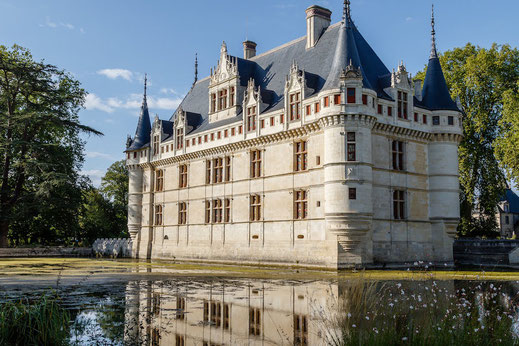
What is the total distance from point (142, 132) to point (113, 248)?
33.7 feet

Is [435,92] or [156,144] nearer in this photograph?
[435,92]

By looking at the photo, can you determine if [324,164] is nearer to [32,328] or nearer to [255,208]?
[255,208]

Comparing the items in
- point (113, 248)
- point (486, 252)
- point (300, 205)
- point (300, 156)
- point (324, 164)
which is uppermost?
point (300, 156)

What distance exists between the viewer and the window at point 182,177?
127 feet

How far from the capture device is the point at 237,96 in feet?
115

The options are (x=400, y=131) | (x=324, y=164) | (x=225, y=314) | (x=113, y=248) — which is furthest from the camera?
(x=113, y=248)

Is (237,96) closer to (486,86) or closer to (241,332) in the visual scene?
(486,86)

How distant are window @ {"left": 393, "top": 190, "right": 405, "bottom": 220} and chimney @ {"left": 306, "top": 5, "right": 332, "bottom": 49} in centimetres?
1096

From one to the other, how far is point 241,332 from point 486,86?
115 ft

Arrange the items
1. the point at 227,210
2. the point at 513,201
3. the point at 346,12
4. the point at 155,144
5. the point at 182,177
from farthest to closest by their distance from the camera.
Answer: the point at 513,201 → the point at 155,144 → the point at 182,177 → the point at 227,210 → the point at 346,12

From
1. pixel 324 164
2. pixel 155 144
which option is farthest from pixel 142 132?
pixel 324 164

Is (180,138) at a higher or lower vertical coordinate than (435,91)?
lower

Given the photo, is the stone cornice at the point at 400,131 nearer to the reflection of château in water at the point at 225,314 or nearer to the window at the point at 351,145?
the window at the point at 351,145

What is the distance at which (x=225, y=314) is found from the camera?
35.2 ft
